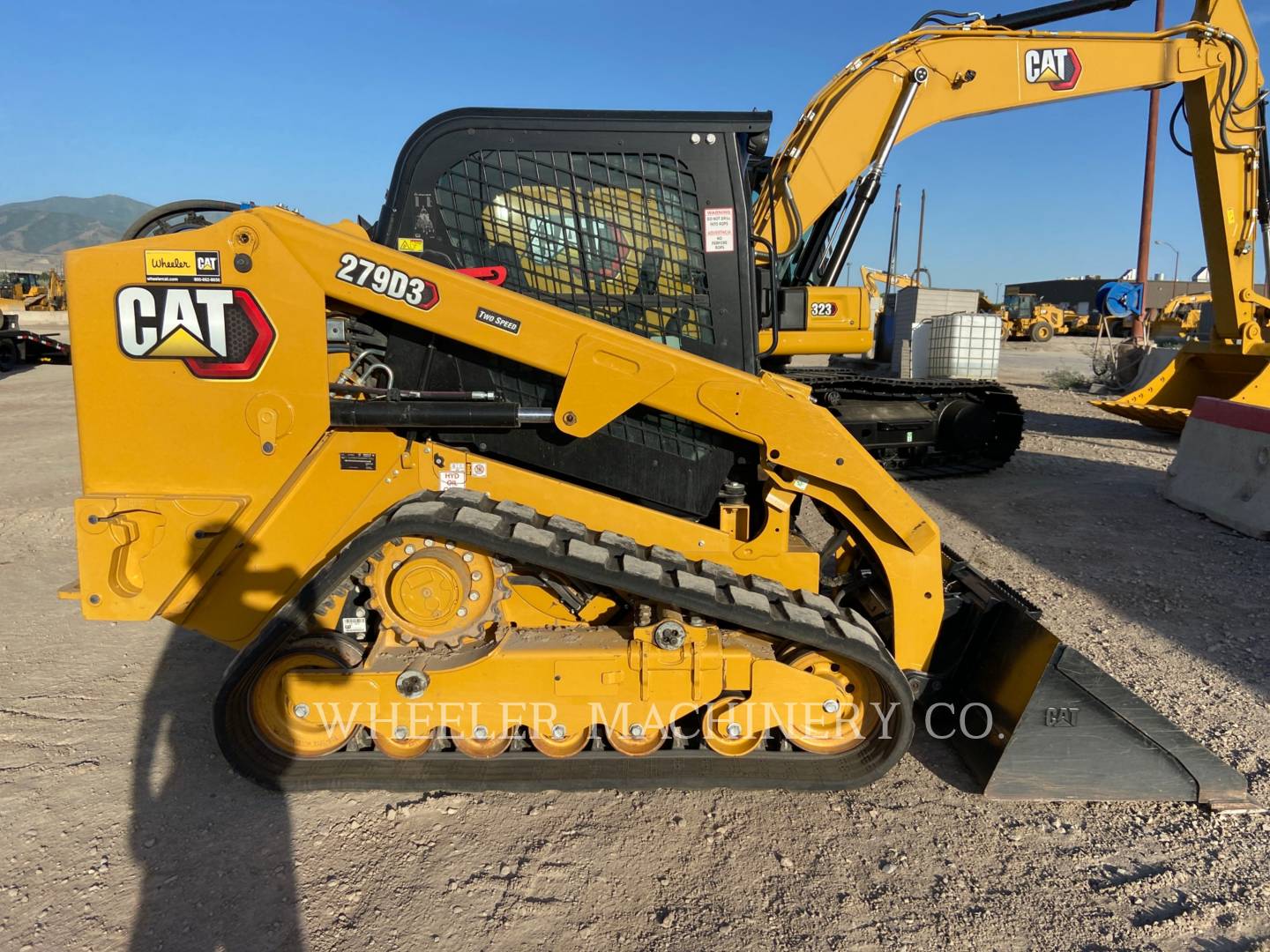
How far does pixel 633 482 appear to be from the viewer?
126 inches

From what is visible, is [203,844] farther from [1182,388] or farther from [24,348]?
[24,348]

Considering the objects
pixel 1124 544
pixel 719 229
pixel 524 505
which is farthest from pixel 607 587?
pixel 1124 544

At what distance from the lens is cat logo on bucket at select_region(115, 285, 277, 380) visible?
2682 mm

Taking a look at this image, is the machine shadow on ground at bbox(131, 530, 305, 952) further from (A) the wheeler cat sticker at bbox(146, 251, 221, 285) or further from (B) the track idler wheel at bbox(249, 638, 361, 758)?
(A) the wheeler cat sticker at bbox(146, 251, 221, 285)

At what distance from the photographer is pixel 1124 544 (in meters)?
5.91

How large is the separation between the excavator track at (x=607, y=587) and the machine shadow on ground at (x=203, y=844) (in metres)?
0.19

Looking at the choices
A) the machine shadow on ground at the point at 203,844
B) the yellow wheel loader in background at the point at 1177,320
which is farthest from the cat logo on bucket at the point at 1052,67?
the yellow wheel loader in background at the point at 1177,320

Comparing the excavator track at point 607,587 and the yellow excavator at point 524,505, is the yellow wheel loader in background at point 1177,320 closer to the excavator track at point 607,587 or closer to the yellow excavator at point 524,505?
the yellow excavator at point 524,505

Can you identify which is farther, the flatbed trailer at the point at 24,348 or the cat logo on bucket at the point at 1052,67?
the flatbed trailer at the point at 24,348

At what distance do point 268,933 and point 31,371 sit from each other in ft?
73.1

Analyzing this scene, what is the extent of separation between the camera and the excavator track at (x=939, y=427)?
7992 mm

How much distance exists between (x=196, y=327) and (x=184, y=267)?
8.6 inches

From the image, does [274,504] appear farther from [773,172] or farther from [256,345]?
[773,172]

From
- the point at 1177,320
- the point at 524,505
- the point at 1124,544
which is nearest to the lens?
the point at 524,505
